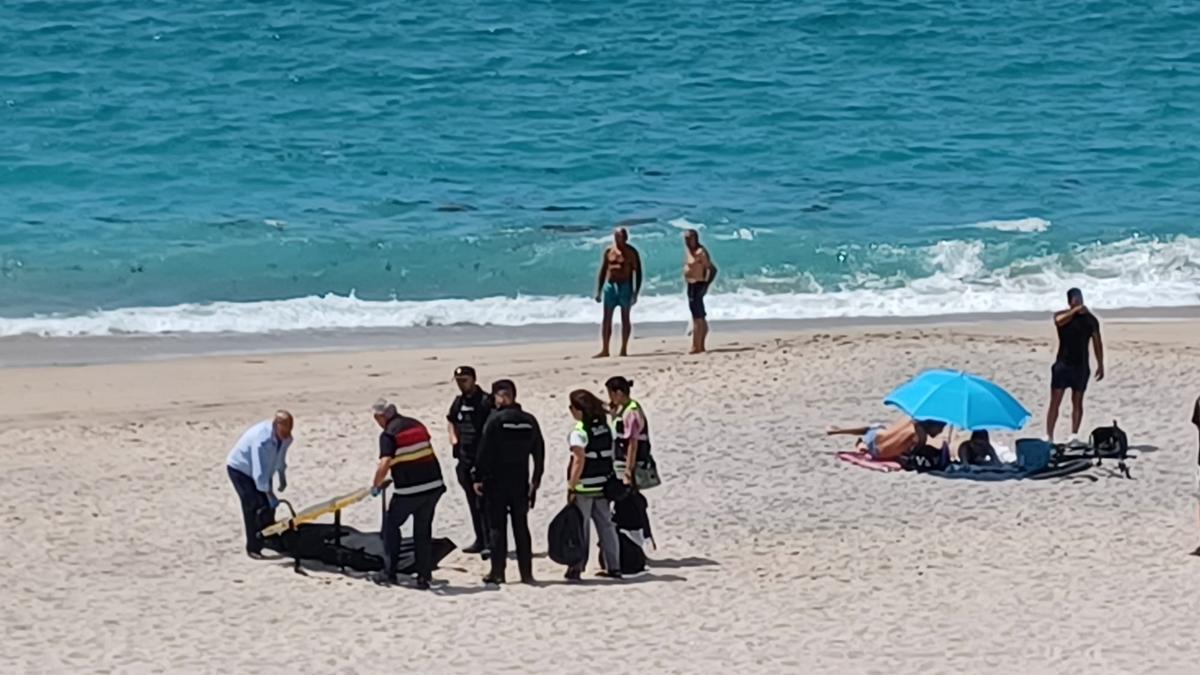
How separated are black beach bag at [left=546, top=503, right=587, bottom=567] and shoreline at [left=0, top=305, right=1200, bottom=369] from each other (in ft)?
26.1

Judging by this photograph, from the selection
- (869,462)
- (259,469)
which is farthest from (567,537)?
(869,462)

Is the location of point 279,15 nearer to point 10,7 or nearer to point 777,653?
point 10,7

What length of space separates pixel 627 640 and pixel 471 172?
20849 mm

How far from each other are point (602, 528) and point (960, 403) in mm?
3276

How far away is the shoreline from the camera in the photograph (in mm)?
22047

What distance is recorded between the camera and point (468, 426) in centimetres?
1341

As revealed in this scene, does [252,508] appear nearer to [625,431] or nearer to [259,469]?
[259,469]

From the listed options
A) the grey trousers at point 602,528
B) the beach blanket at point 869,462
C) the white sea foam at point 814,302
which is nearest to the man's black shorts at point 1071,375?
the beach blanket at point 869,462

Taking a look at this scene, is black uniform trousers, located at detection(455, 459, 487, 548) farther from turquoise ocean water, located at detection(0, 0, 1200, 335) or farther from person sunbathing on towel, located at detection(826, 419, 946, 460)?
turquoise ocean water, located at detection(0, 0, 1200, 335)

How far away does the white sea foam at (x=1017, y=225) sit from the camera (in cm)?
2912

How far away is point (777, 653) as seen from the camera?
462 inches

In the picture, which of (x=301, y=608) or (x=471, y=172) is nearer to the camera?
(x=301, y=608)

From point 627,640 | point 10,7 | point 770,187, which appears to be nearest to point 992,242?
point 770,187

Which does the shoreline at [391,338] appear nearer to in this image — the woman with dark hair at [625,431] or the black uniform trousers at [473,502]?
the black uniform trousers at [473,502]
